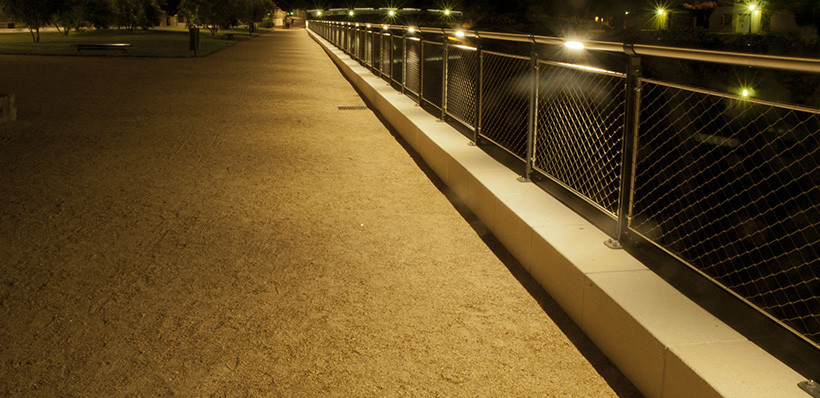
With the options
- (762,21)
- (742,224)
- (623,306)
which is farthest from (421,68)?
Result: (762,21)

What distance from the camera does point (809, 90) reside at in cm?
2236

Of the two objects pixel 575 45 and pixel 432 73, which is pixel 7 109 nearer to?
pixel 432 73

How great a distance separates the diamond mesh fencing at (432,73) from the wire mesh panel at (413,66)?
6.3 inches

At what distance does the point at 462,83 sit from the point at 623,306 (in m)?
5.28

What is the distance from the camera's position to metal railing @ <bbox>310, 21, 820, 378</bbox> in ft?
11.4

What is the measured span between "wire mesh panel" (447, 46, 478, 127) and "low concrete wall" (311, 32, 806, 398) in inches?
77.1

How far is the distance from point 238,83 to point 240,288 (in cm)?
1351

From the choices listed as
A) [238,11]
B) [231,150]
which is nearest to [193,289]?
[231,150]

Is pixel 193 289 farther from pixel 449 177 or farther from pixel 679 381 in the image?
pixel 449 177

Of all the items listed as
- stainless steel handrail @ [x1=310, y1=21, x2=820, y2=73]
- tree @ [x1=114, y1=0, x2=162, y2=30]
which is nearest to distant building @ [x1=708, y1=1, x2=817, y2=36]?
tree @ [x1=114, y1=0, x2=162, y2=30]

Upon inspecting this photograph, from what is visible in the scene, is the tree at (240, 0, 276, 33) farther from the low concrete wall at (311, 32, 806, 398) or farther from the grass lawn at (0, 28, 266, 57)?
the low concrete wall at (311, 32, 806, 398)

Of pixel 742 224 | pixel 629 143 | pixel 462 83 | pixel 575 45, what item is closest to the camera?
pixel 629 143

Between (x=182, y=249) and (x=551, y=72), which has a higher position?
(x=551, y=72)

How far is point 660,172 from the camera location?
6.09m
